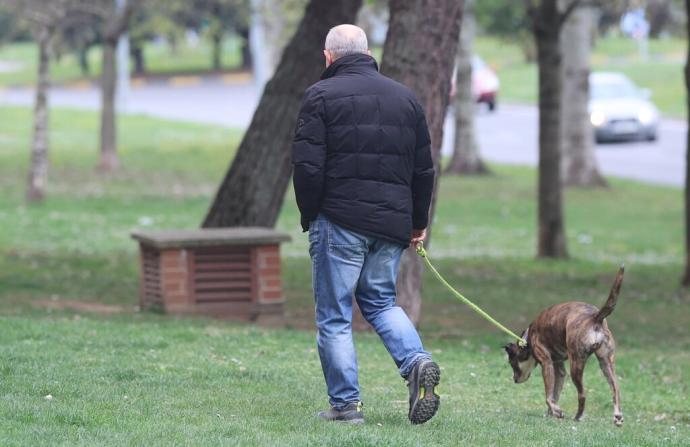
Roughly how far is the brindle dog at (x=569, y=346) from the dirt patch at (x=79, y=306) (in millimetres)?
5440

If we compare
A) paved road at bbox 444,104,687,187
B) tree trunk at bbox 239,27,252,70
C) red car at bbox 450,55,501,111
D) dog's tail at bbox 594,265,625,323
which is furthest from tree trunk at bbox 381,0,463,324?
tree trunk at bbox 239,27,252,70

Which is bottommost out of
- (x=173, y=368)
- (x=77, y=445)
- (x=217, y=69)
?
(x=217, y=69)

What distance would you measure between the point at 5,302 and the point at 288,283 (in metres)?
3.46

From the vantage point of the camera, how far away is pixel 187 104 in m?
48.3

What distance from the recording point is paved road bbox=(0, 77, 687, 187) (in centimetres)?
3225

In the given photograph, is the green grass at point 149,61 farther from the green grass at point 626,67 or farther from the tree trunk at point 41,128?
the tree trunk at point 41,128

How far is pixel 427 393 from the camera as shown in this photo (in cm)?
662

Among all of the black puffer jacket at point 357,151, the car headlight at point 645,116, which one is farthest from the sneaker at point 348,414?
the car headlight at point 645,116

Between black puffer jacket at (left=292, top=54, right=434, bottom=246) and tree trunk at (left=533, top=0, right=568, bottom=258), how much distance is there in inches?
426

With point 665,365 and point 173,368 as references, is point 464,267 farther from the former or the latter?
point 173,368

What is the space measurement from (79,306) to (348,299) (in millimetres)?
6561

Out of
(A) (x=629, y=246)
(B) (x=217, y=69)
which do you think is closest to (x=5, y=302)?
(A) (x=629, y=246)

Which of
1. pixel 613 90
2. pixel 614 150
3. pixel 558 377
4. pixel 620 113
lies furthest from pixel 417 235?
pixel 613 90

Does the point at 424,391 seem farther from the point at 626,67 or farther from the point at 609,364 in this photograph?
the point at 626,67
